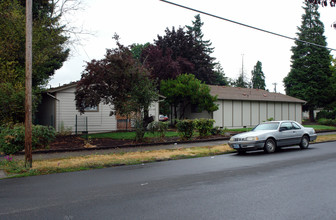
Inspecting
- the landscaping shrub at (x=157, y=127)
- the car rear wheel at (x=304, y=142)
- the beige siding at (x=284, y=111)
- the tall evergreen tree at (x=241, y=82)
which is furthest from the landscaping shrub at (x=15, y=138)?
the tall evergreen tree at (x=241, y=82)

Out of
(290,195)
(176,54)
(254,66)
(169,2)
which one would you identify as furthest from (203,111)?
(254,66)

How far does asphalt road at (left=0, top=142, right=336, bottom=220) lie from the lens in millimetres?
4840

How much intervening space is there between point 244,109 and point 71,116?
17.6 metres

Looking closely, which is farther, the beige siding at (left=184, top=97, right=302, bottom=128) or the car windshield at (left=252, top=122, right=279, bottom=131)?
the beige siding at (left=184, top=97, right=302, bottom=128)

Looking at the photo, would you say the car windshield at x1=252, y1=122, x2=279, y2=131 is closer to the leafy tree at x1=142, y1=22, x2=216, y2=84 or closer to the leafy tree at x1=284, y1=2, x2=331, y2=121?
the leafy tree at x1=142, y1=22, x2=216, y2=84

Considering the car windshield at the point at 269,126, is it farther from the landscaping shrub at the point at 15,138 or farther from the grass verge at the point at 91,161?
the landscaping shrub at the point at 15,138

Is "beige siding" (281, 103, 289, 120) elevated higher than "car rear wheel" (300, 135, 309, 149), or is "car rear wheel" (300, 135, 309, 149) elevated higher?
"beige siding" (281, 103, 289, 120)

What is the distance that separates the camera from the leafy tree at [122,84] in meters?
15.3

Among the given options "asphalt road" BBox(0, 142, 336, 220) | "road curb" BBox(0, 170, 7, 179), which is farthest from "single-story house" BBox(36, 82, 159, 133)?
"asphalt road" BBox(0, 142, 336, 220)

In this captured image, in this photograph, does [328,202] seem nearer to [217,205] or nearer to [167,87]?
[217,205]

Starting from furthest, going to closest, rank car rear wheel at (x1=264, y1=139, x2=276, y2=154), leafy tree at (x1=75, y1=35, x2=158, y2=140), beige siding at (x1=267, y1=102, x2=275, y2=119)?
beige siding at (x1=267, y1=102, x2=275, y2=119) < leafy tree at (x1=75, y1=35, x2=158, y2=140) < car rear wheel at (x1=264, y1=139, x2=276, y2=154)

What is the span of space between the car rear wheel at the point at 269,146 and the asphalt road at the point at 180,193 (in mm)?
2986

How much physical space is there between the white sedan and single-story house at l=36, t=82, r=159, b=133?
1006 cm

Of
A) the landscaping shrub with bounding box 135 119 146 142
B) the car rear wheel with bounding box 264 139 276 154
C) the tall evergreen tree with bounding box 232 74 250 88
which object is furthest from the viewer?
the tall evergreen tree with bounding box 232 74 250 88
